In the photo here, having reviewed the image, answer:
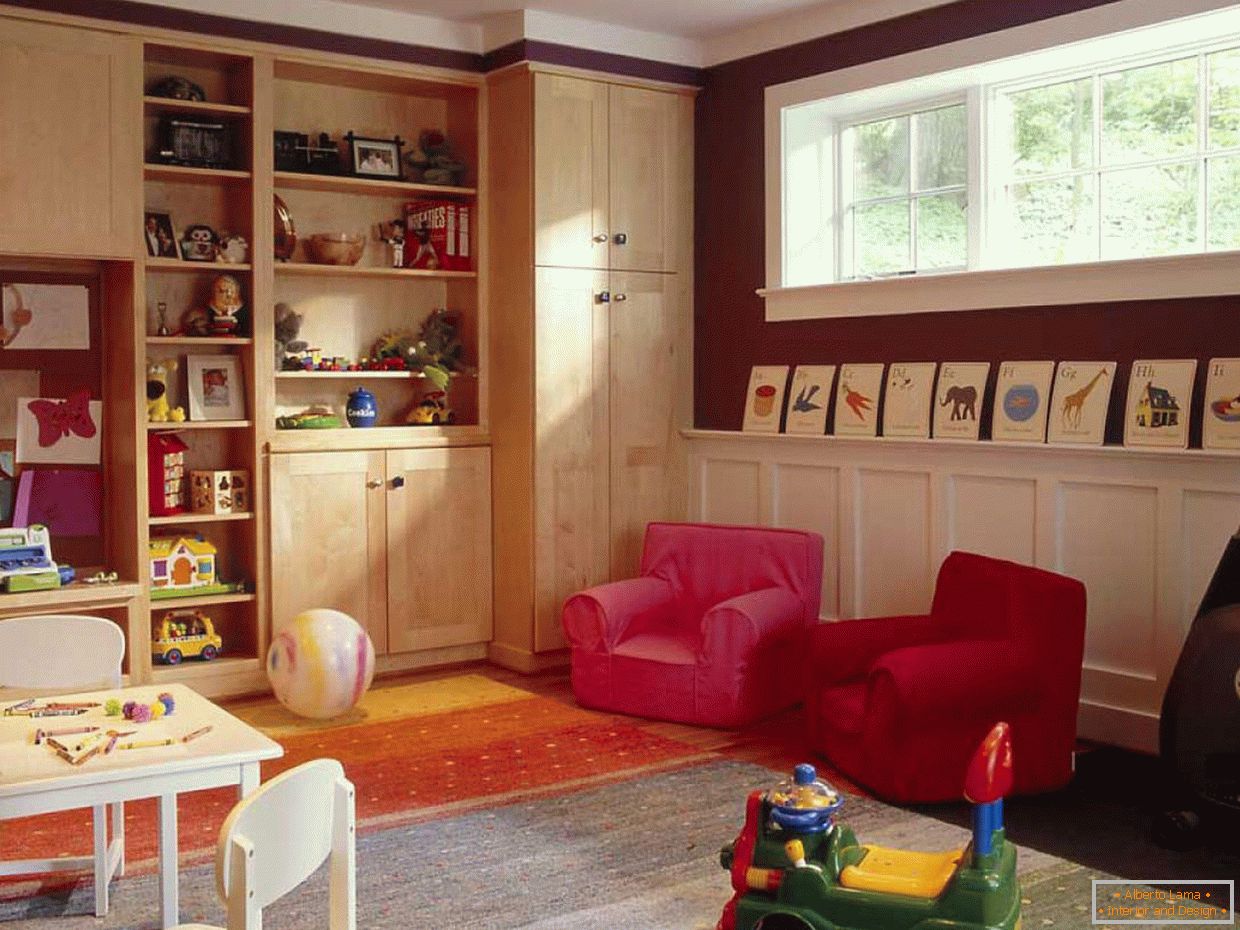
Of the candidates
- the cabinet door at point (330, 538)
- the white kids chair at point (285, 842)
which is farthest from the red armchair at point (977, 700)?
the white kids chair at point (285, 842)

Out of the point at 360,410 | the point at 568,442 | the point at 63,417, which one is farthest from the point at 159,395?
the point at 568,442

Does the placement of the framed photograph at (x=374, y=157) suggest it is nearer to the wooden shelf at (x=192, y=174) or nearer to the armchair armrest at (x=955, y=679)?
the wooden shelf at (x=192, y=174)

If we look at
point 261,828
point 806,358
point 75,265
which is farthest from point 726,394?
point 261,828

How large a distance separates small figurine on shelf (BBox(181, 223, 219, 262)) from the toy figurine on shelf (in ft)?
11.2

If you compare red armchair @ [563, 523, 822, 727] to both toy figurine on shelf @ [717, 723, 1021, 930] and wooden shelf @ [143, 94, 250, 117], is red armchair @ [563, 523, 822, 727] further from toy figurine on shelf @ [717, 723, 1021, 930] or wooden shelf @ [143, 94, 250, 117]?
wooden shelf @ [143, 94, 250, 117]

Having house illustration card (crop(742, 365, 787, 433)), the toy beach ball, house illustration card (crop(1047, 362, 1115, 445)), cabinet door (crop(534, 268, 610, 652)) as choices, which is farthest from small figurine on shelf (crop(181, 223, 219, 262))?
house illustration card (crop(1047, 362, 1115, 445))

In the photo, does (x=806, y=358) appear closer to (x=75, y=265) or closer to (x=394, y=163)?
(x=394, y=163)

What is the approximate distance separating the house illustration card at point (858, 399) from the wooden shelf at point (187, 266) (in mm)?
2315

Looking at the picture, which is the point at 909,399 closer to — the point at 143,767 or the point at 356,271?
the point at 356,271

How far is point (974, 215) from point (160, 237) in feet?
9.89

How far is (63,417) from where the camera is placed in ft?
17.1

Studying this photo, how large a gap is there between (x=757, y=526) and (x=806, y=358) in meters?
0.71

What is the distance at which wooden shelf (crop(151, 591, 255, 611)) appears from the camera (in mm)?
5203

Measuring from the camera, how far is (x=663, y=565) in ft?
17.9
